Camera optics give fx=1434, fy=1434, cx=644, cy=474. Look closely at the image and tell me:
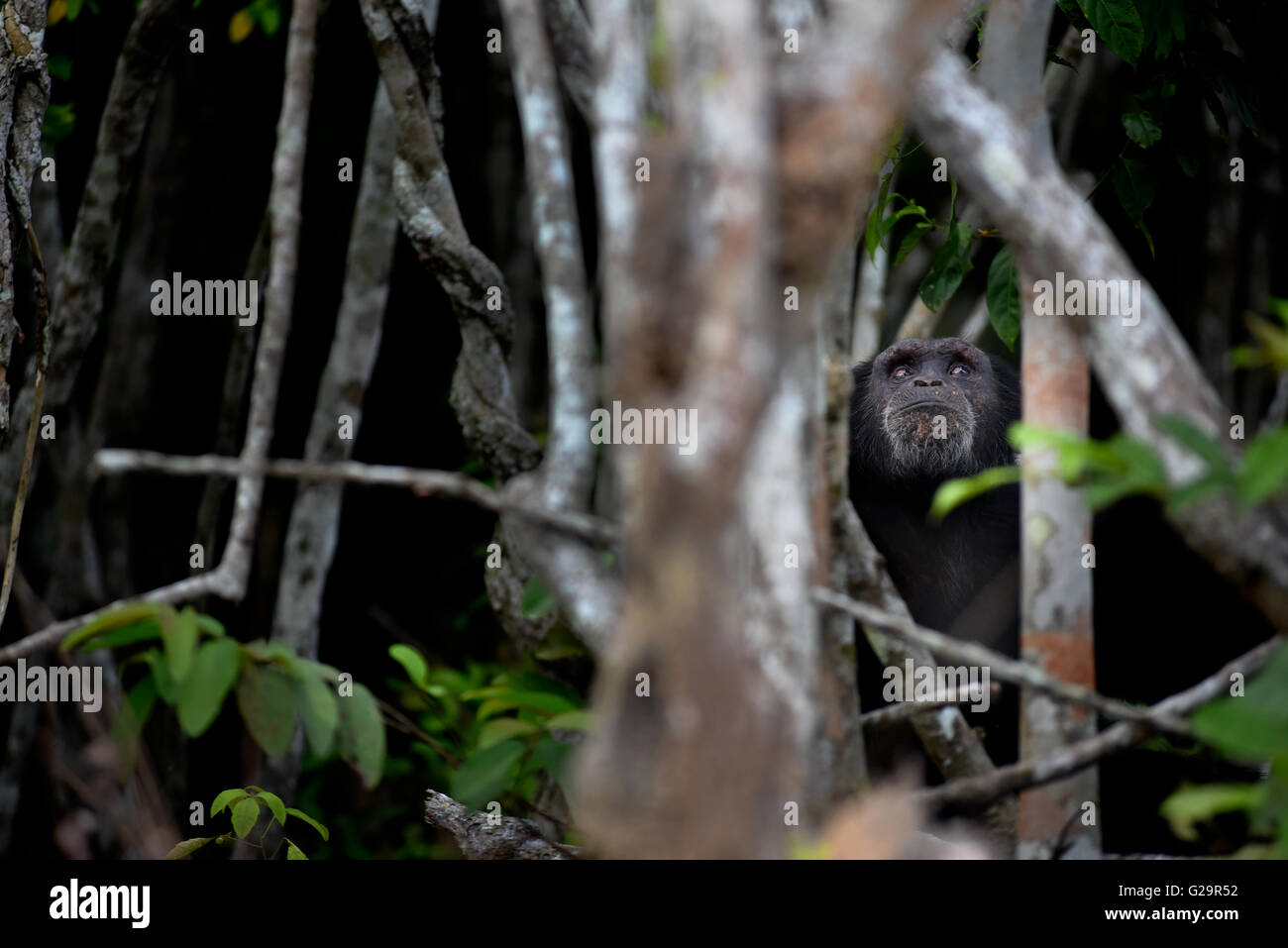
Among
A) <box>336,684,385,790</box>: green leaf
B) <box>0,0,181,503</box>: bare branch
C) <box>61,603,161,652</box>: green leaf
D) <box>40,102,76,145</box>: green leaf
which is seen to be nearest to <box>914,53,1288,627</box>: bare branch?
<box>336,684,385,790</box>: green leaf

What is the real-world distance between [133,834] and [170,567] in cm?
543

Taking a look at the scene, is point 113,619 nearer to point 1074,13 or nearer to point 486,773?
point 486,773

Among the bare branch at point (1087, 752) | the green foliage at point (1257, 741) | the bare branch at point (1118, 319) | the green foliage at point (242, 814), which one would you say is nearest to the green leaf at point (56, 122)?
the green foliage at point (242, 814)

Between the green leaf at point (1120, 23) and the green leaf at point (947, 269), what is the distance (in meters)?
0.65

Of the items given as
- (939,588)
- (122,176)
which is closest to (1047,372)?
(939,588)

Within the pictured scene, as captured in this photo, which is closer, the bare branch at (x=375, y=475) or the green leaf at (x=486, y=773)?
the bare branch at (x=375, y=475)

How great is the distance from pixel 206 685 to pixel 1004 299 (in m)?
2.67

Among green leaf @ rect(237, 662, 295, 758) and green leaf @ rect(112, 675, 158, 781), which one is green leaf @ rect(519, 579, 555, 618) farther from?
green leaf @ rect(112, 675, 158, 781)

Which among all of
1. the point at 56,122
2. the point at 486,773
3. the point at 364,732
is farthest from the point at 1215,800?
the point at 56,122

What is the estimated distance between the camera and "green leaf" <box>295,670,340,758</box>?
8.25 feet

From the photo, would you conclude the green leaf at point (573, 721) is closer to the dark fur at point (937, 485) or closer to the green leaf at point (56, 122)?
the dark fur at point (937, 485)

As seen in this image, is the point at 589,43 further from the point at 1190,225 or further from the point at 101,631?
the point at 1190,225

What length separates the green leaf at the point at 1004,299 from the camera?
165 inches

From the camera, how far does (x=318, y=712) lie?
252cm
